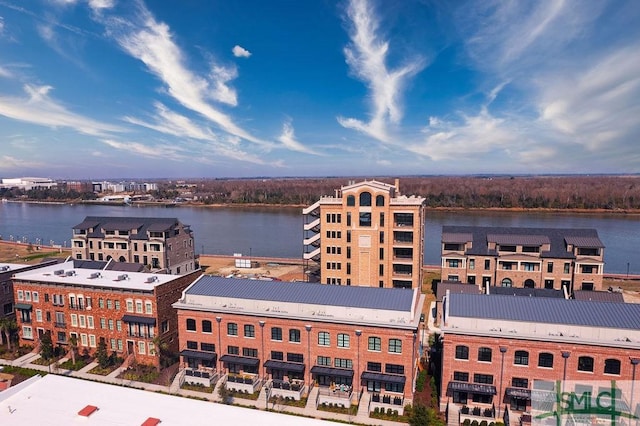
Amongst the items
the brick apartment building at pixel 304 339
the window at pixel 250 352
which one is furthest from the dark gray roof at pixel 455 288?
the window at pixel 250 352

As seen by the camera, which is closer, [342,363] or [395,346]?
[395,346]

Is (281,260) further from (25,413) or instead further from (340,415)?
(25,413)

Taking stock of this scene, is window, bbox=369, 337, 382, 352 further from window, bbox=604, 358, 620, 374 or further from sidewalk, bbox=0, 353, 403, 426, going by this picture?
window, bbox=604, 358, 620, 374

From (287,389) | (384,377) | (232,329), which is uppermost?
(232,329)

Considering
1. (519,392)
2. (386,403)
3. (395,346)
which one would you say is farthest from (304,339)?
(519,392)

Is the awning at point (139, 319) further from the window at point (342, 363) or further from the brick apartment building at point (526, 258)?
the brick apartment building at point (526, 258)

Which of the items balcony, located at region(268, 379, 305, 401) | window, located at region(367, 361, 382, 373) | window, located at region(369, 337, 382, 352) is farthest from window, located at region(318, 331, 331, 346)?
balcony, located at region(268, 379, 305, 401)

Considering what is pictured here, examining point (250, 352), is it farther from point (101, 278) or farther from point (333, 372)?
point (101, 278)
